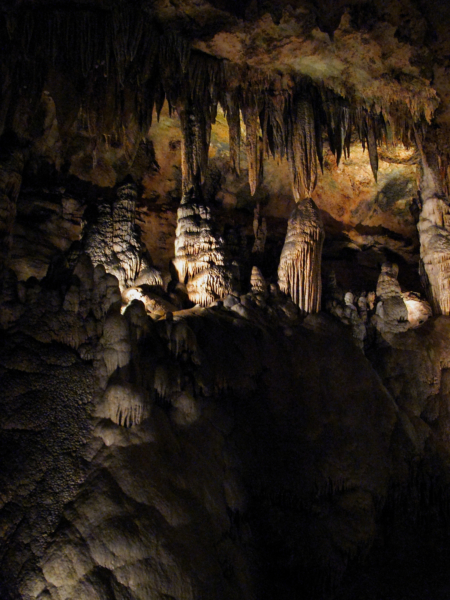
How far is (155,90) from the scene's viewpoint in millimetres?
9844

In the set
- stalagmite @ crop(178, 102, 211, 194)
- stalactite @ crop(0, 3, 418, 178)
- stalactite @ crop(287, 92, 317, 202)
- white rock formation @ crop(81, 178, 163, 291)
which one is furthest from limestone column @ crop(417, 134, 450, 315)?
white rock formation @ crop(81, 178, 163, 291)

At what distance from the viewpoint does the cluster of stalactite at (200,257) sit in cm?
1073

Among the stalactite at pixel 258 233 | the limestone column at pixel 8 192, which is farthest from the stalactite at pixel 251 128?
the limestone column at pixel 8 192

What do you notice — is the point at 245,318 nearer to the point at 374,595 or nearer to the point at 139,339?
the point at 139,339

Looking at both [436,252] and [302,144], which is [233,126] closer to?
[302,144]

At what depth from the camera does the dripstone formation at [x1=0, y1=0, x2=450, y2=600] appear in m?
4.98

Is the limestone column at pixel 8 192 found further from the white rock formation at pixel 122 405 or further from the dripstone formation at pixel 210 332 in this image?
the white rock formation at pixel 122 405

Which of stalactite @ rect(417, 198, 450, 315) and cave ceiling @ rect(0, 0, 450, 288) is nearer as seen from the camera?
cave ceiling @ rect(0, 0, 450, 288)

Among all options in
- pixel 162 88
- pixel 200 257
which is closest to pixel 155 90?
pixel 162 88

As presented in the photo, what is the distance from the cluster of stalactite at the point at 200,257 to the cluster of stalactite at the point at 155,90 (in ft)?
3.13

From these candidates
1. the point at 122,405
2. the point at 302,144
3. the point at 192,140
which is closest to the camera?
the point at 122,405

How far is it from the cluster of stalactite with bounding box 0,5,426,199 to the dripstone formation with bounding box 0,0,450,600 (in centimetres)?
5

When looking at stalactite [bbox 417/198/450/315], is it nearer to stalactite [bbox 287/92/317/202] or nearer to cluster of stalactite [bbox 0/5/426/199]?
cluster of stalactite [bbox 0/5/426/199]

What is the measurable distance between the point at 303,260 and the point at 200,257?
2338mm
